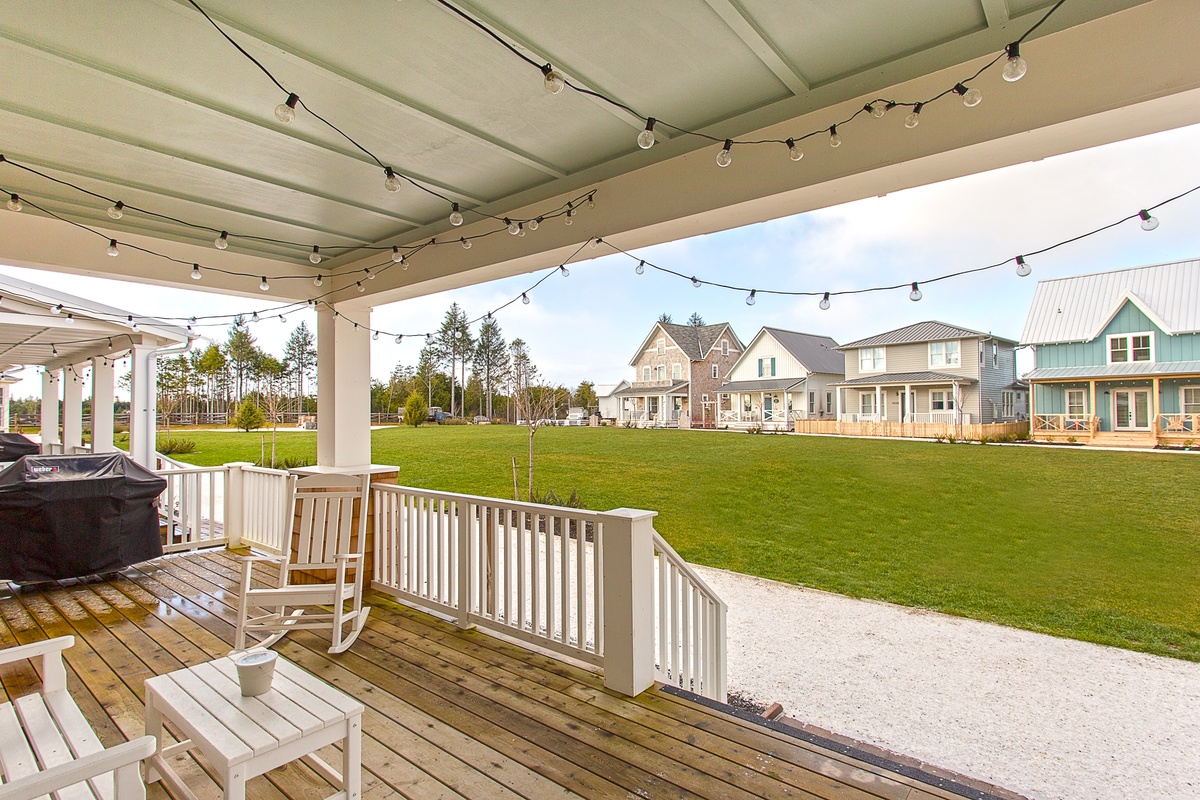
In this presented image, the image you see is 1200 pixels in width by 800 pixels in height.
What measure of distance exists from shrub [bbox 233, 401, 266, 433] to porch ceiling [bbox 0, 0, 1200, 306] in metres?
14.2

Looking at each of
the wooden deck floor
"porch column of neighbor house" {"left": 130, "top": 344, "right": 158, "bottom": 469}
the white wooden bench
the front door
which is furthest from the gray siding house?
"porch column of neighbor house" {"left": 130, "top": 344, "right": 158, "bottom": 469}

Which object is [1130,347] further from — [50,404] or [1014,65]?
[50,404]

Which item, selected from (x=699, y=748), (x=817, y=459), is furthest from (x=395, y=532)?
(x=817, y=459)

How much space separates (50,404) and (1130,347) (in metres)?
17.6

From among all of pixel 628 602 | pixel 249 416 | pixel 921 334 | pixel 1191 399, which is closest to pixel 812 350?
pixel 921 334

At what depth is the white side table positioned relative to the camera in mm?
1452

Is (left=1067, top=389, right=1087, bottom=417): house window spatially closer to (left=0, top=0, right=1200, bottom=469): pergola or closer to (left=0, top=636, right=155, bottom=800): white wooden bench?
(left=0, top=0, right=1200, bottom=469): pergola

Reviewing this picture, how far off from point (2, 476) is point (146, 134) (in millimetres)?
3432

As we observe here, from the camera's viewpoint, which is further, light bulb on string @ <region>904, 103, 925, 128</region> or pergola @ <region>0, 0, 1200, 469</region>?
light bulb on string @ <region>904, 103, 925, 128</region>

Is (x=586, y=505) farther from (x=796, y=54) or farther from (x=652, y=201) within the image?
(x=796, y=54)

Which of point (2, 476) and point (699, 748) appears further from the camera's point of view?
point (2, 476)

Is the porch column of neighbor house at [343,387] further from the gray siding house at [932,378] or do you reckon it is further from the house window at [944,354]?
the house window at [944,354]

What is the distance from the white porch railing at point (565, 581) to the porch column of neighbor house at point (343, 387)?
0.83 metres

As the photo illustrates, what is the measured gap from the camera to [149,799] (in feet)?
6.21
